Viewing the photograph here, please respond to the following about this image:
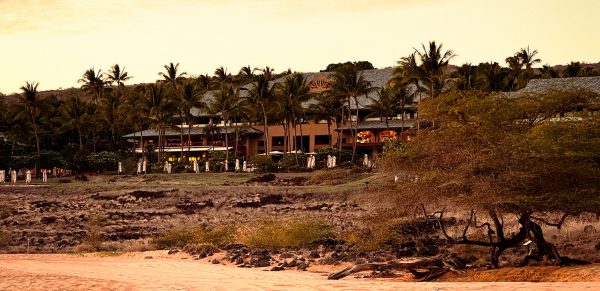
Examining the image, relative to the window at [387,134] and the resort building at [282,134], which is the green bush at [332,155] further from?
Answer: the resort building at [282,134]

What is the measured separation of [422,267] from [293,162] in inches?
1997

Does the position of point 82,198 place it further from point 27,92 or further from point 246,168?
point 27,92

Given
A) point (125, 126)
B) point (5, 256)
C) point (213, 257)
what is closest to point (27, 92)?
point (125, 126)

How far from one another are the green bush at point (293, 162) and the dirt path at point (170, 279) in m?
42.8

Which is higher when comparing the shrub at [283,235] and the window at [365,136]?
the window at [365,136]

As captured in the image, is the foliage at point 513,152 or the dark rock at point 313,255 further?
the dark rock at point 313,255

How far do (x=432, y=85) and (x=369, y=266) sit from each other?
1691 inches

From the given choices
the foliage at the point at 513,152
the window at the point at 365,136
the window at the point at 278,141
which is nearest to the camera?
the foliage at the point at 513,152

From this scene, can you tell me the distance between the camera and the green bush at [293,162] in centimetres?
6931

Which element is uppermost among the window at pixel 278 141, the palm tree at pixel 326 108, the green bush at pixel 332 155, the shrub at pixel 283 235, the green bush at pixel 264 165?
the palm tree at pixel 326 108

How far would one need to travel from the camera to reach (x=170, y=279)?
19797mm

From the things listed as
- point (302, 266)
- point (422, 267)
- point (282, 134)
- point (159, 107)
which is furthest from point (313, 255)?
point (282, 134)

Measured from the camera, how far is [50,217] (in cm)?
4231

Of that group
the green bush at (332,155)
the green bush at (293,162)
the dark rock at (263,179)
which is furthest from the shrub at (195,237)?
the green bush at (332,155)
